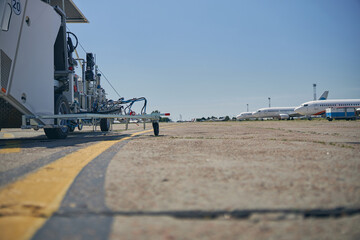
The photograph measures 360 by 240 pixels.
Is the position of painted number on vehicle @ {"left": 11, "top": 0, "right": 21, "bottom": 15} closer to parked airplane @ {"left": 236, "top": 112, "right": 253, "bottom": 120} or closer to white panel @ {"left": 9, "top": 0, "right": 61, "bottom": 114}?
white panel @ {"left": 9, "top": 0, "right": 61, "bottom": 114}

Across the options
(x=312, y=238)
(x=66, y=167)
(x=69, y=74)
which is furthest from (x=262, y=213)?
(x=69, y=74)

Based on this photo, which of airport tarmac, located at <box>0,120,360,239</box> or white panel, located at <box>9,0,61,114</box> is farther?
white panel, located at <box>9,0,61,114</box>

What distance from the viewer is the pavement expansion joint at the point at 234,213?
4.06ft

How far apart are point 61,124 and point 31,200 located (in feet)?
17.3

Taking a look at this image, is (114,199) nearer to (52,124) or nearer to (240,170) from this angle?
(240,170)

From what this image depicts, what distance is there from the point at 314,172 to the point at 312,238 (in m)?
1.17

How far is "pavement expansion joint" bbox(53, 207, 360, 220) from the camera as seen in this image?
48.7 inches

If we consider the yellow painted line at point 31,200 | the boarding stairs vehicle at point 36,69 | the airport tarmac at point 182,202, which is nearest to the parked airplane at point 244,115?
the boarding stairs vehicle at point 36,69

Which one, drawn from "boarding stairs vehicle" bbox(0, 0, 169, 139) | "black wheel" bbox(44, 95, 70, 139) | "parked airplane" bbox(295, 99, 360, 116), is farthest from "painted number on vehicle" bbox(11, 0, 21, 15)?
"parked airplane" bbox(295, 99, 360, 116)

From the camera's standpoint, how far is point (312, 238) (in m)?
1.04

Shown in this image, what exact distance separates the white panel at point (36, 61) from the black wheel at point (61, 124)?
0.31 m

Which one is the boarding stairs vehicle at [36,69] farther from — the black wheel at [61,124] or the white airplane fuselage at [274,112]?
the white airplane fuselage at [274,112]

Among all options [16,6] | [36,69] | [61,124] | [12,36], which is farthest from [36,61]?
[61,124]

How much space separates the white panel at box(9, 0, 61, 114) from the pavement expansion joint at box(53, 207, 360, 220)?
4649 millimetres
